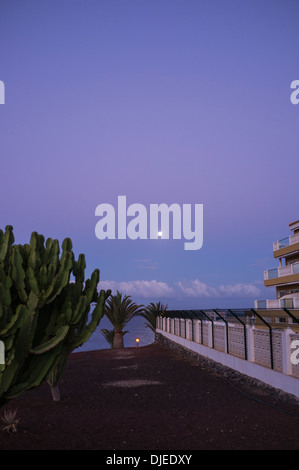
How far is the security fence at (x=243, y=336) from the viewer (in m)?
11.1

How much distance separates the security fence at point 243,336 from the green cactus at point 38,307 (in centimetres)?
492

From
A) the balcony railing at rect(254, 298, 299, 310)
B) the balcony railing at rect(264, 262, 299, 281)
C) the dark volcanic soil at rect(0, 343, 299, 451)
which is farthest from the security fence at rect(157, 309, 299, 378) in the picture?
the balcony railing at rect(264, 262, 299, 281)

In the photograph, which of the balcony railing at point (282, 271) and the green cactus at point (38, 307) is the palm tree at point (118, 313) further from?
the green cactus at point (38, 307)

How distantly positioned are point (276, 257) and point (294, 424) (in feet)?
111

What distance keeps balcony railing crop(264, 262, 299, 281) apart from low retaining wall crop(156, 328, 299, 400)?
590 inches

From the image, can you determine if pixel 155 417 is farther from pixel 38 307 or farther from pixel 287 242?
pixel 287 242

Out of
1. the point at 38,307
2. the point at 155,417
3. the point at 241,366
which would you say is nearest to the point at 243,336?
the point at 241,366

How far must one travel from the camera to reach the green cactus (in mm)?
8500

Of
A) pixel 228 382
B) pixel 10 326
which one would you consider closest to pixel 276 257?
pixel 228 382

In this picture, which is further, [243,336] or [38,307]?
[243,336]

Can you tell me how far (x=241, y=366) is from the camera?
47.3 ft

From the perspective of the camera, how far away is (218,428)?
877cm

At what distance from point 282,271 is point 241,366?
85.2 ft
